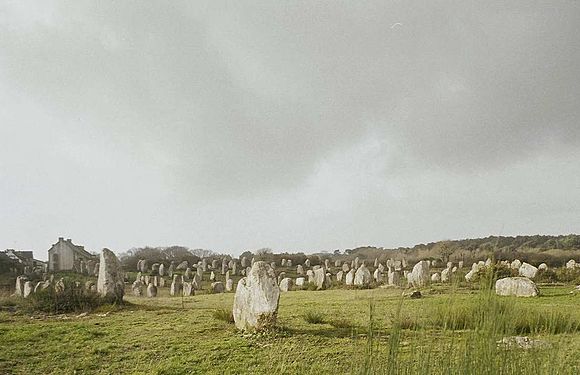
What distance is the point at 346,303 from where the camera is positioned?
16047 millimetres

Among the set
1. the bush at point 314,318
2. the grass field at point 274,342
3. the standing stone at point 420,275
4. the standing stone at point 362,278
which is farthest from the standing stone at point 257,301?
the standing stone at point 362,278

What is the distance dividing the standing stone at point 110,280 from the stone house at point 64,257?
18750mm

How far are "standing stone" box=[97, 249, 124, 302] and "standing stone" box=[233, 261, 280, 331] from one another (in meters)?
7.04

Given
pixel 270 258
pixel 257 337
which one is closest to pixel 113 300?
pixel 257 337

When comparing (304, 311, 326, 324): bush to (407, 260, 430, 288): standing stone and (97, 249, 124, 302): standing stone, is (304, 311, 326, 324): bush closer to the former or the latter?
(97, 249, 124, 302): standing stone

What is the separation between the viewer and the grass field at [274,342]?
10.7ft

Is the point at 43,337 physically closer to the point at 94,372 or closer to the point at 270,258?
the point at 94,372

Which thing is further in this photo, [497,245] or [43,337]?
[43,337]

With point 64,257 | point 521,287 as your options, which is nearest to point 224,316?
point 521,287

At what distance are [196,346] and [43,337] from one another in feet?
12.1

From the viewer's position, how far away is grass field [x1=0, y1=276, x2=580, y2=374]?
128 inches

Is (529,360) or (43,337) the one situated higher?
(529,360)

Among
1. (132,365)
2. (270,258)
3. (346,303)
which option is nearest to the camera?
(132,365)

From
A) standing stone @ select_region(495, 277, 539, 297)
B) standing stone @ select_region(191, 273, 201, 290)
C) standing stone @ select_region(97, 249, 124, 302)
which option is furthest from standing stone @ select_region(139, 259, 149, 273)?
standing stone @ select_region(495, 277, 539, 297)
